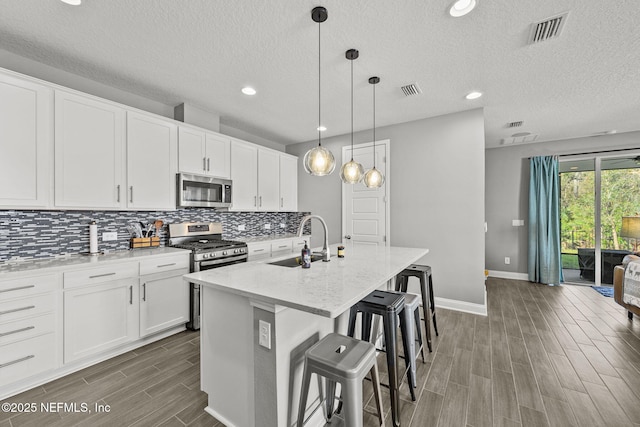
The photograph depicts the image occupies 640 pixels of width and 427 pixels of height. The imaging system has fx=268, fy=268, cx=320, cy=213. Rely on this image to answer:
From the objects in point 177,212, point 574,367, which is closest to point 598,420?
point 574,367

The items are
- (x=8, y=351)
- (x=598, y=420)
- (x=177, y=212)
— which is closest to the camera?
(x=598, y=420)

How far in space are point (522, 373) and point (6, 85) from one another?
184 inches

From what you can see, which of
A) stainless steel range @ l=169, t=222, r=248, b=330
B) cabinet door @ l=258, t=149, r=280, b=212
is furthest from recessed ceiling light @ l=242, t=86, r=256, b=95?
stainless steel range @ l=169, t=222, r=248, b=330

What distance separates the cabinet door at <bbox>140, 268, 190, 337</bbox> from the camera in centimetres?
262

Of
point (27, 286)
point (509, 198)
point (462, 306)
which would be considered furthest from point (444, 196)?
point (27, 286)

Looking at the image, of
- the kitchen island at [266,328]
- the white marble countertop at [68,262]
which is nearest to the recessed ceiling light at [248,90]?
the white marble countertop at [68,262]

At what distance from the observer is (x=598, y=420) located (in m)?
1.71

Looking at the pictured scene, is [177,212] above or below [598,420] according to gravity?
above

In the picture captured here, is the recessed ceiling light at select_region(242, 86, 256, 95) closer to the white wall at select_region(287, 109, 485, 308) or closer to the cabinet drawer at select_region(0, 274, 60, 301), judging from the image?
the white wall at select_region(287, 109, 485, 308)

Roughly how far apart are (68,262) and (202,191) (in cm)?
151

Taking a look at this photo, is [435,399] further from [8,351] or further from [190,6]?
[190,6]

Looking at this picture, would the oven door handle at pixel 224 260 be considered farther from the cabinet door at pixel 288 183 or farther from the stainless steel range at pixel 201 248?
the cabinet door at pixel 288 183

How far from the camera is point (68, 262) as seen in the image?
7.36 feet

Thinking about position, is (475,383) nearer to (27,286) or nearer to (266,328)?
(266,328)
